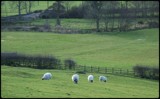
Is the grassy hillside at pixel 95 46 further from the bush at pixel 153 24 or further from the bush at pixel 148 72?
the bush at pixel 148 72

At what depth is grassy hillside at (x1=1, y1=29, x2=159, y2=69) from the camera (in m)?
69.1

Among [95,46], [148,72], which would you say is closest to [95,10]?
[95,46]

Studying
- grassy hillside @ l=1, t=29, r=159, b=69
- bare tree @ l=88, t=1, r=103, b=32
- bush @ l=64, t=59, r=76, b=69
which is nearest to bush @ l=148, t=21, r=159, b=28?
grassy hillside @ l=1, t=29, r=159, b=69

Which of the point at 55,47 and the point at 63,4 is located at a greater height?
the point at 63,4

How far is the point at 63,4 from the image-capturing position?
137000 millimetres

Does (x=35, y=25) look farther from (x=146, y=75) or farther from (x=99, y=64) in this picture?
(x=146, y=75)

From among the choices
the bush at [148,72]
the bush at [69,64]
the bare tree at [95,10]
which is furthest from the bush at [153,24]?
the bush at [148,72]

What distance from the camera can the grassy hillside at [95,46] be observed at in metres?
69.1

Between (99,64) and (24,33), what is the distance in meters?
39.4

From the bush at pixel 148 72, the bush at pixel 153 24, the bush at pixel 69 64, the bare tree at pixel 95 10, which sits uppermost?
the bare tree at pixel 95 10

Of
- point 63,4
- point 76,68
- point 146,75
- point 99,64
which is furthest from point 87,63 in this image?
point 63,4

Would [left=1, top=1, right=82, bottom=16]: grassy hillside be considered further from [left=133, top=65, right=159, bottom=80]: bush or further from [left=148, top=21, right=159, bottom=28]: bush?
[left=133, top=65, right=159, bottom=80]: bush

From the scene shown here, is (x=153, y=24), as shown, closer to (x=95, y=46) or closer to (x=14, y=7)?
(x=95, y=46)

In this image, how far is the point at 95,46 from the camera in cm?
8462
